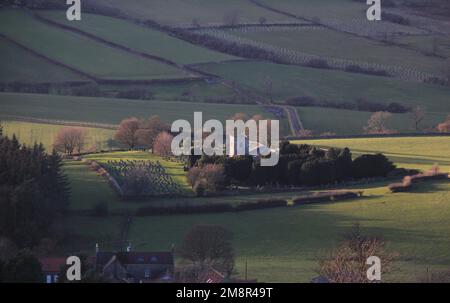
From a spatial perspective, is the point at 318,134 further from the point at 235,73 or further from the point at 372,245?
the point at 372,245

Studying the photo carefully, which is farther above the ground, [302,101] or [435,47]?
[435,47]

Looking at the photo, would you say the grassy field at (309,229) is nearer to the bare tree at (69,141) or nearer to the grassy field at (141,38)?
the bare tree at (69,141)

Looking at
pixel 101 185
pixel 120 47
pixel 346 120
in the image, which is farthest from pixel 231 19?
pixel 101 185

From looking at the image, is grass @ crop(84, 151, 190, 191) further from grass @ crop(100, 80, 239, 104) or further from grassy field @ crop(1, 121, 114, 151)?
grass @ crop(100, 80, 239, 104)

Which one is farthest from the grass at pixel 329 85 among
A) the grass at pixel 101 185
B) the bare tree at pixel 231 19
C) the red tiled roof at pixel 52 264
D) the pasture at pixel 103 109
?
the red tiled roof at pixel 52 264

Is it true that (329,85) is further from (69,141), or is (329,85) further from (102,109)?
(69,141)

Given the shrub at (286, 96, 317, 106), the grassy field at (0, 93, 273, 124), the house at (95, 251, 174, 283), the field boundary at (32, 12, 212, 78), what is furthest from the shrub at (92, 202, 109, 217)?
the field boundary at (32, 12, 212, 78)
